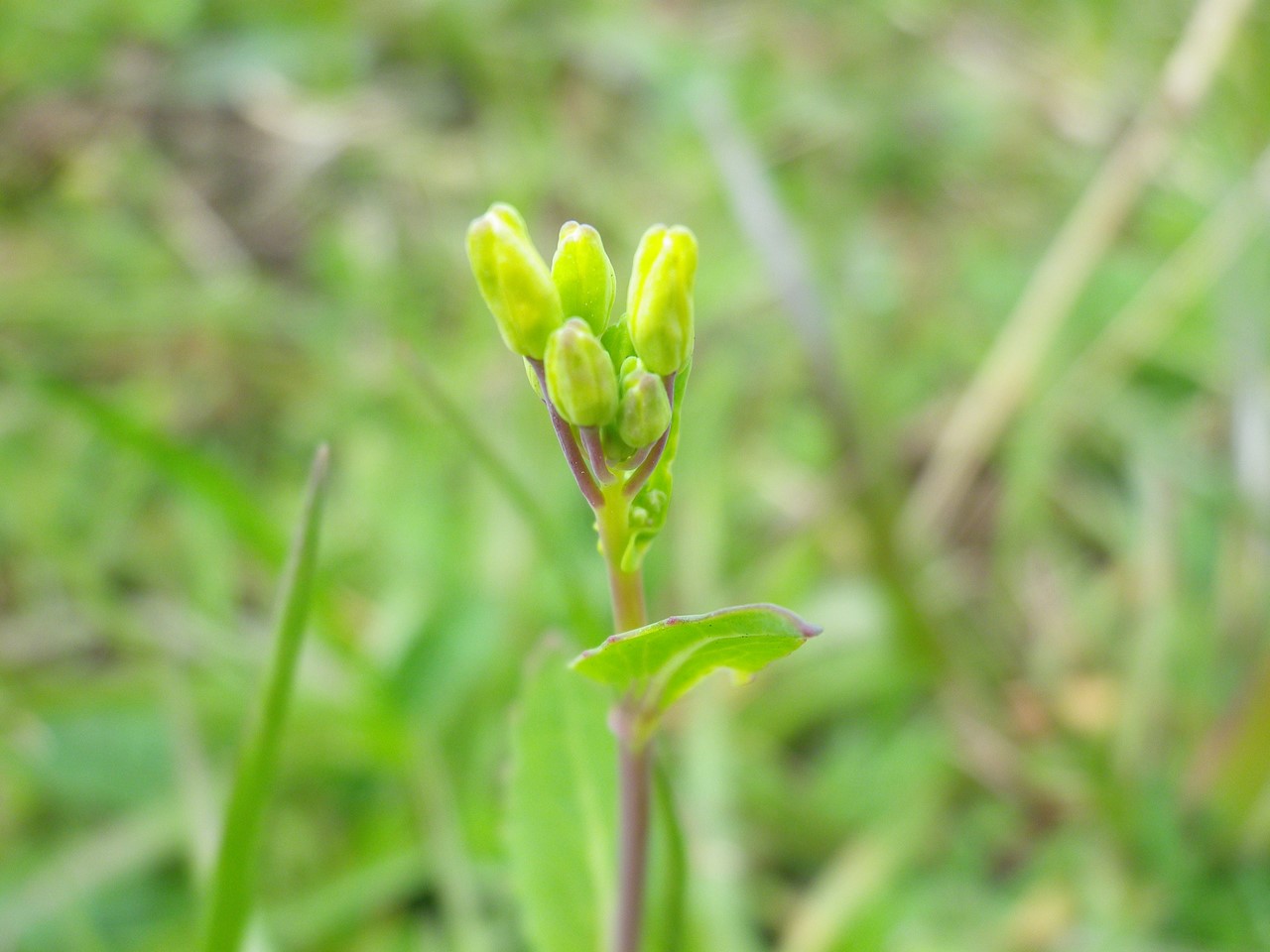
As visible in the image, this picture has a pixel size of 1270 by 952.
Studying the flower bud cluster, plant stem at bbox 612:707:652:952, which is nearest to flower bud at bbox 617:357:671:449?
the flower bud cluster

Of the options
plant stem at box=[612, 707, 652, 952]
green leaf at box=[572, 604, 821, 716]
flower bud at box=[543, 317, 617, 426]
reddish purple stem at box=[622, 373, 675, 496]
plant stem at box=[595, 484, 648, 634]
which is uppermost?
flower bud at box=[543, 317, 617, 426]

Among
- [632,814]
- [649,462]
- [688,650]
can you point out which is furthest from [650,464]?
[632,814]

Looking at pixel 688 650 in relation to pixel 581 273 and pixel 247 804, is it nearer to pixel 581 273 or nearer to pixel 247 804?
pixel 581 273

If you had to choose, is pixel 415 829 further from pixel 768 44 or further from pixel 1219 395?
pixel 768 44

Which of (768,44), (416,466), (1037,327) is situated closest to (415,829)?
(416,466)

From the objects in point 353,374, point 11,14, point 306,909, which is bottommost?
Result: point 306,909

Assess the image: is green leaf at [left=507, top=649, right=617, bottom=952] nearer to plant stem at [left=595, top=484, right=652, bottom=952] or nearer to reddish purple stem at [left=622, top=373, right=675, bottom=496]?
plant stem at [left=595, top=484, right=652, bottom=952]

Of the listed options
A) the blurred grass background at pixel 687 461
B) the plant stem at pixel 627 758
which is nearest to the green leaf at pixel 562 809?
the plant stem at pixel 627 758

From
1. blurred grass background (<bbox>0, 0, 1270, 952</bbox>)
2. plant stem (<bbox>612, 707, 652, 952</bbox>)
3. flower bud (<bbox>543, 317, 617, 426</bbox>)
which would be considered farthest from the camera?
blurred grass background (<bbox>0, 0, 1270, 952</bbox>)
